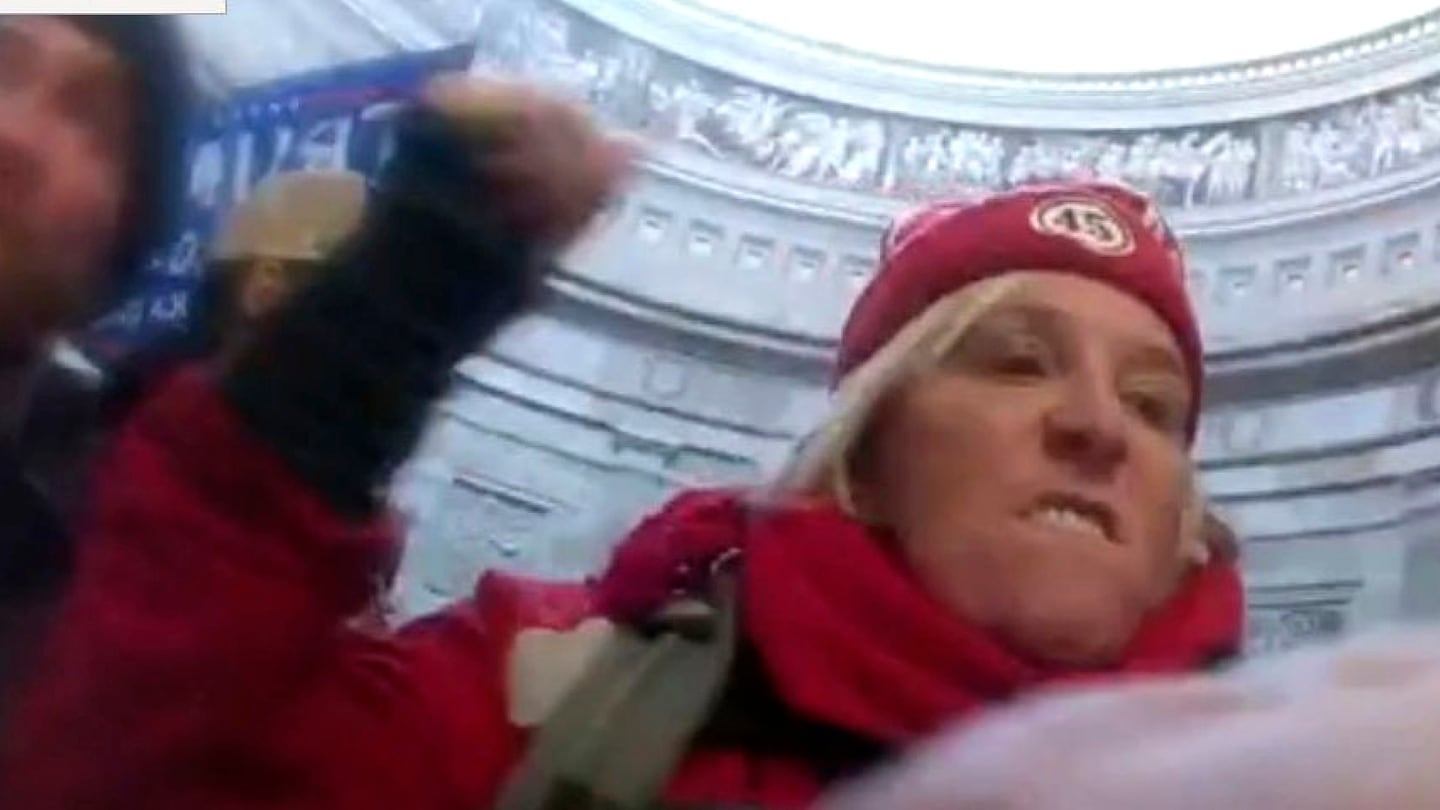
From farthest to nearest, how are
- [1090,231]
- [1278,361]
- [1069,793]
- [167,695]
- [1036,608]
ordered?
[1278,361], [1090,231], [1036,608], [167,695], [1069,793]

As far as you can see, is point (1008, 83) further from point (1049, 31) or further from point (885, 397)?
point (885, 397)

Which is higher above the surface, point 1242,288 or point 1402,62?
point 1402,62

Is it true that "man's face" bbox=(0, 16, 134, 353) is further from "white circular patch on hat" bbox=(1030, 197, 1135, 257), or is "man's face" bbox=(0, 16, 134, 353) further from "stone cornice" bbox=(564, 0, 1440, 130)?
"stone cornice" bbox=(564, 0, 1440, 130)

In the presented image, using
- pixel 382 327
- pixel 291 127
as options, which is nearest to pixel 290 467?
pixel 382 327

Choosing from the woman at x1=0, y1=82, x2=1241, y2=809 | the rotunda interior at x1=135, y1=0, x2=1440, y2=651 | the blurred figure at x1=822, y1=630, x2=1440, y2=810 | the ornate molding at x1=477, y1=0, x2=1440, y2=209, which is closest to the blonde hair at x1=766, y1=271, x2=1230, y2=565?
the woman at x1=0, y1=82, x2=1241, y2=809

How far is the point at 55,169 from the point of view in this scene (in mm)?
619

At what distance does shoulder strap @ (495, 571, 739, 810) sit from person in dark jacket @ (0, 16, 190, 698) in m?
0.13

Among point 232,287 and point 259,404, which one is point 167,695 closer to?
point 259,404

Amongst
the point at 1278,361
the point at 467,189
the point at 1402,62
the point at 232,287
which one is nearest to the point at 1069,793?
the point at 467,189

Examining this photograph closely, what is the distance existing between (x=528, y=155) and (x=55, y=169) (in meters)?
0.18

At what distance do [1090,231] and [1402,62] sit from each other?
148 centimetres

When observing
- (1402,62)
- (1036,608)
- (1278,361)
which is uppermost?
(1402,62)

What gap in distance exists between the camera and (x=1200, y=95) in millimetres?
2145

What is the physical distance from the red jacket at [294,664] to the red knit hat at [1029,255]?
0.40ft
